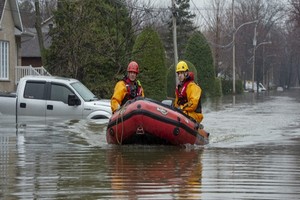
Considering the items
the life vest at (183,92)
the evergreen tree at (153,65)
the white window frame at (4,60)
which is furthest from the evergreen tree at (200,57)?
the life vest at (183,92)

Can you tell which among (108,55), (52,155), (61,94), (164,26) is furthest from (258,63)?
(52,155)

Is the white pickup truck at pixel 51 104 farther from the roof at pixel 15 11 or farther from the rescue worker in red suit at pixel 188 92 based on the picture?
the roof at pixel 15 11

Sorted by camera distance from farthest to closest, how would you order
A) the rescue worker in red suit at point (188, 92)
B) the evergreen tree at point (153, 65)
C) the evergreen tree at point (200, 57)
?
the evergreen tree at point (200, 57)
the evergreen tree at point (153, 65)
the rescue worker in red suit at point (188, 92)

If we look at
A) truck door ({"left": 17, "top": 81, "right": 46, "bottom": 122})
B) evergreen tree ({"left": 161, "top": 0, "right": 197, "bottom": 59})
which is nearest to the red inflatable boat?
truck door ({"left": 17, "top": 81, "right": 46, "bottom": 122})

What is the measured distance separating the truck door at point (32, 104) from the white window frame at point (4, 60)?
1505 cm

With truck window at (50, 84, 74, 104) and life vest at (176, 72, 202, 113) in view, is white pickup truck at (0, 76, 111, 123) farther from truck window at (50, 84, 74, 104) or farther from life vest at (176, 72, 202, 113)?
life vest at (176, 72, 202, 113)

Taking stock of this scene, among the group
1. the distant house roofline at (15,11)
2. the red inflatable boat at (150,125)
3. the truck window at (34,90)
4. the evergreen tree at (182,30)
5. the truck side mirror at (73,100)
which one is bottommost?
the red inflatable boat at (150,125)

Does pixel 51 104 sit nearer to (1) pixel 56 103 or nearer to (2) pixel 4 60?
(1) pixel 56 103

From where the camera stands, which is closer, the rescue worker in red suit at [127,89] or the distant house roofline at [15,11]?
the rescue worker in red suit at [127,89]

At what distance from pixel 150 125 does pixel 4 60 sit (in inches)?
889

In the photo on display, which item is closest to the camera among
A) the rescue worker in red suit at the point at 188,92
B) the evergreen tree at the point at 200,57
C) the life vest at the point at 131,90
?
the rescue worker in red suit at the point at 188,92

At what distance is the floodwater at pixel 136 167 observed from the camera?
8.20 metres

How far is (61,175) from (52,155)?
8.35 feet

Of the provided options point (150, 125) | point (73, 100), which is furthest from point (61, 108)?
point (150, 125)
